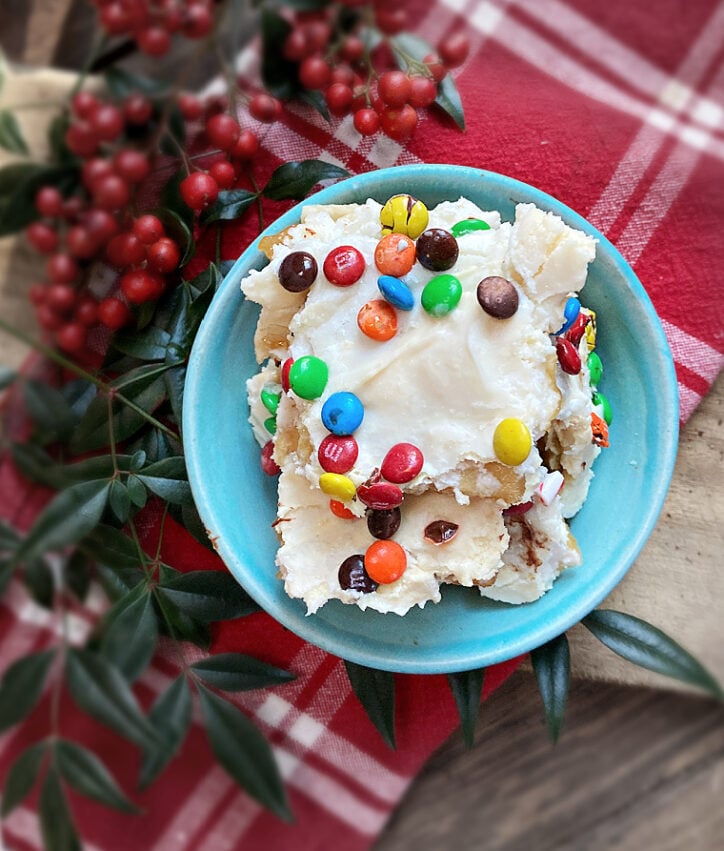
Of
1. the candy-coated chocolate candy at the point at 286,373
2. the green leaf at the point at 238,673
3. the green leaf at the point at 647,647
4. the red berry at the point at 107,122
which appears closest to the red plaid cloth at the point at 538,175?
the green leaf at the point at 238,673

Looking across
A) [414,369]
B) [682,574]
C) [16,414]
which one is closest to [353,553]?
[414,369]

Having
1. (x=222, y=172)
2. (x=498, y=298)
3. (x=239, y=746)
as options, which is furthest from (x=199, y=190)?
(x=239, y=746)

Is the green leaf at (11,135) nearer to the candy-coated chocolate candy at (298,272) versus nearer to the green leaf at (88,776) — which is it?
the candy-coated chocolate candy at (298,272)

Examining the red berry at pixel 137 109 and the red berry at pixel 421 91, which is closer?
the red berry at pixel 137 109

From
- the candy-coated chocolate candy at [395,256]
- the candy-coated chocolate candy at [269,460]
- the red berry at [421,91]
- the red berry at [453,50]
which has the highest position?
the red berry at [453,50]

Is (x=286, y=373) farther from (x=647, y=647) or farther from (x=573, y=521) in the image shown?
(x=647, y=647)

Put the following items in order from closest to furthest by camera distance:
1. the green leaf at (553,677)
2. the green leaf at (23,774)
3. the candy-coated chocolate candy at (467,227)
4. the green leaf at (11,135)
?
the green leaf at (11,135) → the green leaf at (23,774) → the candy-coated chocolate candy at (467,227) → the green leaf at (553,677)

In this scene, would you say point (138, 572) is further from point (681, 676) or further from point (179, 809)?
point (681, 676)
